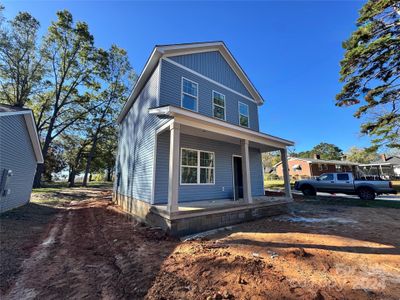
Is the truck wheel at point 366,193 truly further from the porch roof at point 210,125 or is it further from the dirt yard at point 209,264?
the porch roof at point 210,125

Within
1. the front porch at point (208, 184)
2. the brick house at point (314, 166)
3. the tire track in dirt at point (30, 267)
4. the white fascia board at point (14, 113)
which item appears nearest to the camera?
the tire track in dirt at point (30, 267)

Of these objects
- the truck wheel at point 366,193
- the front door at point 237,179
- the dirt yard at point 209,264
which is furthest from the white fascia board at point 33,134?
the truck wheel at point 366,193

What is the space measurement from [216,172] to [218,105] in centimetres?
364

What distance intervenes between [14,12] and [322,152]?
240 ft

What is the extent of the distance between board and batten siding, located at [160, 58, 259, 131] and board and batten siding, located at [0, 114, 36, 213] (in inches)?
280

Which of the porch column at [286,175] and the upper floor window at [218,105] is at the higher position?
the upper floor window at [218,105]

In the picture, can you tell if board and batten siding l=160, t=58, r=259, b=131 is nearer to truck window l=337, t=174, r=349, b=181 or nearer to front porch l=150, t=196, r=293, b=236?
front porch l=150, t=196, r=293, b=236

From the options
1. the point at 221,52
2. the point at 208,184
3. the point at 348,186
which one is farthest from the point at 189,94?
the point at 348,186

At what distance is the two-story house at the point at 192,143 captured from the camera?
5820 millimetres

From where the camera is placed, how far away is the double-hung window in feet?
25.8

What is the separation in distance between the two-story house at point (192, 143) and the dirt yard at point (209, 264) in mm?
1035

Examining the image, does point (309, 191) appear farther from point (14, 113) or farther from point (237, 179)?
point (14, 113)

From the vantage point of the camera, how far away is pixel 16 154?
9.23 metres

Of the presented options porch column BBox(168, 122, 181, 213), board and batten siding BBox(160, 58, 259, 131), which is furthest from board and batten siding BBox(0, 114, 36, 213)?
porch column BBox(168, 122, 181, 213)
